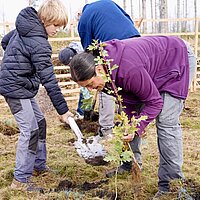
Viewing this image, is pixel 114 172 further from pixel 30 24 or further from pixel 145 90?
pixel 30 24

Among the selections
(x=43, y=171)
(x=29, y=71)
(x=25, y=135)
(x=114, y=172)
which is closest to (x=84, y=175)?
(x=114, y=172)

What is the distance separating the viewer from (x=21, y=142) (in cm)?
292

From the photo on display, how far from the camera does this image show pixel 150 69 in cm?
232

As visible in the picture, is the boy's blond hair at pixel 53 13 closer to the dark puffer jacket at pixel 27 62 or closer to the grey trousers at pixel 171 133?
the dark puffer jacket at pixel 27 62

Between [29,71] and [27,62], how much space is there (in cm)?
8

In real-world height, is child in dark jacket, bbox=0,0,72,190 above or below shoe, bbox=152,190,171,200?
above

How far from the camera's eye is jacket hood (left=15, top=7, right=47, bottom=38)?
2.69 metres

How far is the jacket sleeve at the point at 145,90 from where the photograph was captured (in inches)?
85.3

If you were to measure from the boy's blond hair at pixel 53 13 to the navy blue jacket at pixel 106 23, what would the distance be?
30.0 inches

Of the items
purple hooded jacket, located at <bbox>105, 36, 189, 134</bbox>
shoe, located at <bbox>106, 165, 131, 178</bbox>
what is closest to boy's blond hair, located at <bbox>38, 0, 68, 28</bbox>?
purple hooded jacket, located at <bbox>105, 36, 189, 134</bbox>

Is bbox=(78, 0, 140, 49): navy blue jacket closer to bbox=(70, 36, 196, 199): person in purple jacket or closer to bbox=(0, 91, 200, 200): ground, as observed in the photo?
bbox=(70, 36, 196, 199): person in purple jacket

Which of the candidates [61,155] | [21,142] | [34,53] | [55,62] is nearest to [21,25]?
[34,53]

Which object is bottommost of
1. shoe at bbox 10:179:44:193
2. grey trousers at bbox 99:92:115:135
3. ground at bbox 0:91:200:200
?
ground at bbox 0:91:200:200

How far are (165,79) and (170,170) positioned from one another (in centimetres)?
67
